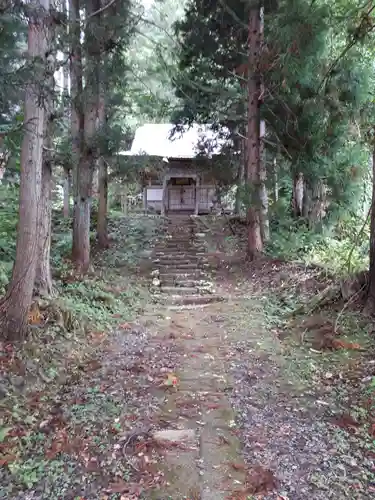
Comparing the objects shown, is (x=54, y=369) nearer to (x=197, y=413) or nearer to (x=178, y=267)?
(x=197, y=413)

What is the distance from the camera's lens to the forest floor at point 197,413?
9.68 ft

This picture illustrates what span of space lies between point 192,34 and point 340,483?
12.0 meters

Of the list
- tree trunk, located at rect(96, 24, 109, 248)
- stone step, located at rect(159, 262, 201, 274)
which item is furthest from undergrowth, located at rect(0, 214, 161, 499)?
tree trunk, located at rect(96, 24, 109, 248)

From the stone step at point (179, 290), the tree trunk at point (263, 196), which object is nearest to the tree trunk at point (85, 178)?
the stone step at point (179, 290)

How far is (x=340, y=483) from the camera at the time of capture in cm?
287

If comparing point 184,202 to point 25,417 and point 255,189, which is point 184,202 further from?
point 25,417

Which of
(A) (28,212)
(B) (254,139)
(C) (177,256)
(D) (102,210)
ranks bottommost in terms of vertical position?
(C) (177,256)

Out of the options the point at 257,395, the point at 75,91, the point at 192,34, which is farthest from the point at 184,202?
the point at 257,395

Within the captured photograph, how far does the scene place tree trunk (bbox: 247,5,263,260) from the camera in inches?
401

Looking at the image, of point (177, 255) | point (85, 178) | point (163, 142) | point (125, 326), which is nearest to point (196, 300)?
point (125, 326)

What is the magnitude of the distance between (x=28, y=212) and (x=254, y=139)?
7.33m

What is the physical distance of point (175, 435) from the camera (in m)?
3.54

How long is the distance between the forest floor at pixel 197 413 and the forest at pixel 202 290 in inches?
0.8

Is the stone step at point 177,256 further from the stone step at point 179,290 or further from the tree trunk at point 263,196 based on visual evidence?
the stone step at point 179,290
